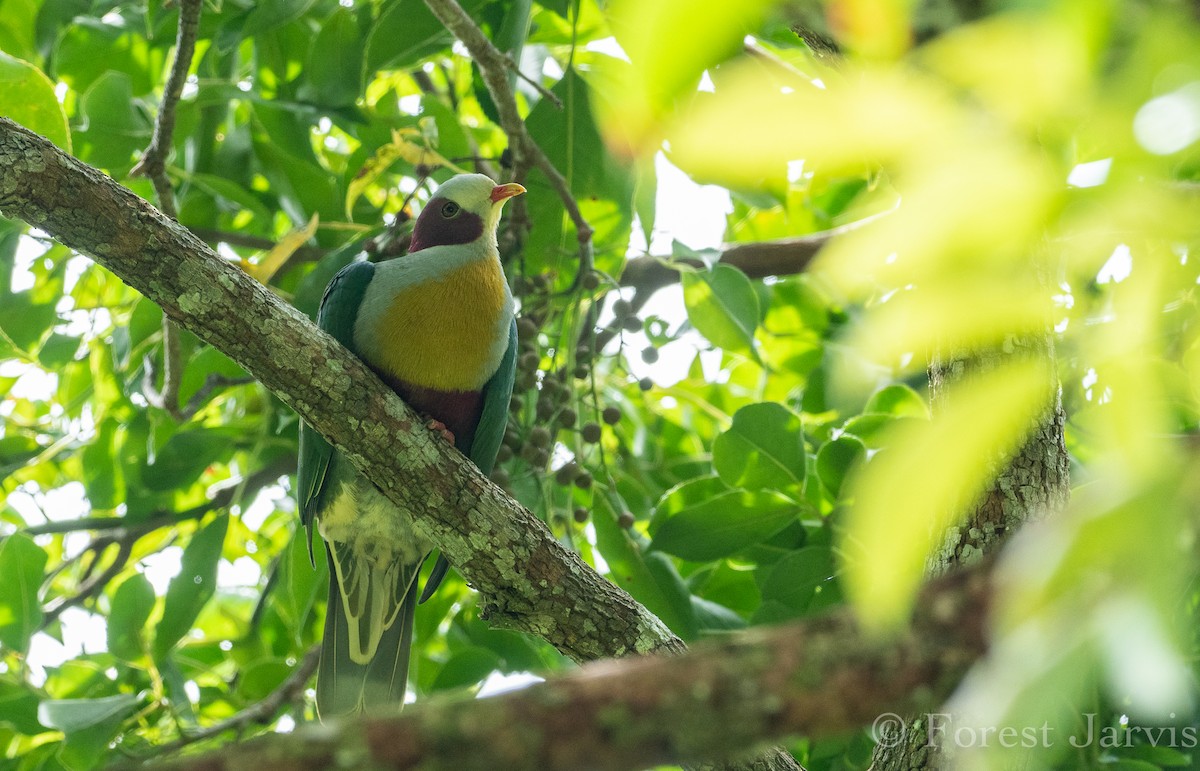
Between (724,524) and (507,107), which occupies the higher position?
(507,107)

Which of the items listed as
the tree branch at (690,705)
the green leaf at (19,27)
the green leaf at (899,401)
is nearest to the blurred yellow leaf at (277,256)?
the green leaf at (19,27)

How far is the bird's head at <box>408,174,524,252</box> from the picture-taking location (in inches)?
131

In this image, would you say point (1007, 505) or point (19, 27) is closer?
point (1007, 505)

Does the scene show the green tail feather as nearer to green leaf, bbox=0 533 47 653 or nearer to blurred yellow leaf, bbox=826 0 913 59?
green leaf, bbox=0 533 47 653

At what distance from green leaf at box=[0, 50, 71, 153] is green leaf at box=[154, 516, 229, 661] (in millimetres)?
1280

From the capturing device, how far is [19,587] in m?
3.09

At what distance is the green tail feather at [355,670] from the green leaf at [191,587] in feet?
1.34

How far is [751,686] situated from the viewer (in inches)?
38.5

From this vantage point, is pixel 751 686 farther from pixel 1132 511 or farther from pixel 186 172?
pixel 186 172

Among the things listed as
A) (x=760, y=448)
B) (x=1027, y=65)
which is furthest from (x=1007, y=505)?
(x=1027, y=65)

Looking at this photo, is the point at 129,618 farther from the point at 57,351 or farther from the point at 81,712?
the point at 57,351

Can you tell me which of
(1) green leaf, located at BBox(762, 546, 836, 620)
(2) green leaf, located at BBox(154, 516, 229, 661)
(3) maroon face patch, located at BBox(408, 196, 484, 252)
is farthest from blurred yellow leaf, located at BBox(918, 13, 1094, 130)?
(2) green leaf, located at BBox(154, 516, 229, 661)

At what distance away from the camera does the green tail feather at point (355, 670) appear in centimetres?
310

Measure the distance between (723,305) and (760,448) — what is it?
45 cm
